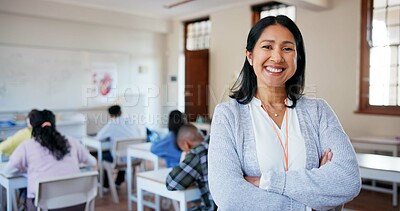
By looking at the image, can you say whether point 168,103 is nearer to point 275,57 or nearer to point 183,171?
point 183,171

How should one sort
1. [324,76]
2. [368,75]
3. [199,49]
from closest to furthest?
[368,75], [324,76], [199,49]

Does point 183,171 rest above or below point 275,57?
below

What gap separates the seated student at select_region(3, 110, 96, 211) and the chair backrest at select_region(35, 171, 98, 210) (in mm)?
94

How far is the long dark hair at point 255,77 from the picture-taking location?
1.27 m

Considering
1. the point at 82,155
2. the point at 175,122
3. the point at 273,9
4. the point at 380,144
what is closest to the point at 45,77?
the point at 175,122

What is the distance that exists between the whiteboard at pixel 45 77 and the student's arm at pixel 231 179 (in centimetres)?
583

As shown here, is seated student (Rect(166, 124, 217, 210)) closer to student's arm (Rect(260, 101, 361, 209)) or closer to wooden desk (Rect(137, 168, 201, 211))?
wooden desk (Rect(137, 168, 201, 211))

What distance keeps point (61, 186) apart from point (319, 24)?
4.68m

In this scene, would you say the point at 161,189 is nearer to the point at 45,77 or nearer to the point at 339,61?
the point at 339,61

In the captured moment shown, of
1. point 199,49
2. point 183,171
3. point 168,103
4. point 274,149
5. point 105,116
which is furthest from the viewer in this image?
point 168,103

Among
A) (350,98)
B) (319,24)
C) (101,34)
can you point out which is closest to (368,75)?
(350,98)

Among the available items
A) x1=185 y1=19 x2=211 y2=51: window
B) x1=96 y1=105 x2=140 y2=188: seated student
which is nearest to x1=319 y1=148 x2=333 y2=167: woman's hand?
x1=96 y1=105 x2=140 y2=188: seated student

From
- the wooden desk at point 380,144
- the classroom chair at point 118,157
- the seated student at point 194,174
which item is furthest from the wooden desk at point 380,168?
the classroom chair at point 118,157

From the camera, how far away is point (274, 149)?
3.98 feet
